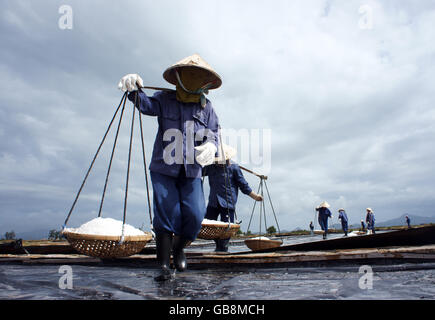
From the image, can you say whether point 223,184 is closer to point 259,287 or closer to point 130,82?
point 130,82

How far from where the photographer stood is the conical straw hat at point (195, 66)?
2966 mm

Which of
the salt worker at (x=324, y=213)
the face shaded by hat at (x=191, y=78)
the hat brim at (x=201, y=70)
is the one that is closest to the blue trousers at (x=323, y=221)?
the salt worker at (x=324, y=213)

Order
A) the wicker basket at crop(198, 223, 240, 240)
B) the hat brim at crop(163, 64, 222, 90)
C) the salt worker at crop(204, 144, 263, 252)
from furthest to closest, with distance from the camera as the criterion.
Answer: the salt worker at crop(204, 144, 263, 252) → the wicker basket at crop(198, 223, 240, 240) → the hat brim at crop(163, 64, 222, 90)

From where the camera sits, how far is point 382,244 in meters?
3.30

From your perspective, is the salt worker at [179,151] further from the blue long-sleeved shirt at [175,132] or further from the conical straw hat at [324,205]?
the conical straw hat at [324,205]

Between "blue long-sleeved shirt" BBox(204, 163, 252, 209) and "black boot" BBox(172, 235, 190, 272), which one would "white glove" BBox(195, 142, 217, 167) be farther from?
"blue long-sleeved shirt" BBox(204, 163, 252, 209)

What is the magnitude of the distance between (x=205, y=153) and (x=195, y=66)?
923 millimetres

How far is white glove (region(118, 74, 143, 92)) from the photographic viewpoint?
2.88m

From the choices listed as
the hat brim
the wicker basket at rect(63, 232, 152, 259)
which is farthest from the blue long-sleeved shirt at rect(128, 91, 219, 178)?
the wicker basket at rect(63, 232, 152, 259)

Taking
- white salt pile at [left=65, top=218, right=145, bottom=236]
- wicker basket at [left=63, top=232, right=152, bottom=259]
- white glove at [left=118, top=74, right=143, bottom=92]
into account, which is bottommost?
wicker basket at [left=63, top=232, right=152, bottom=259]

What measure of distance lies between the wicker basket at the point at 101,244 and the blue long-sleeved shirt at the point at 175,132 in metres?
0.73

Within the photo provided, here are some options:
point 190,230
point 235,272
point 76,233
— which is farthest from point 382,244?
point 76,233
